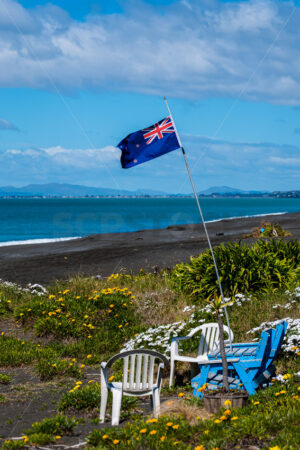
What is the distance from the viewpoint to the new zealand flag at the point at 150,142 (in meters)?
8.57

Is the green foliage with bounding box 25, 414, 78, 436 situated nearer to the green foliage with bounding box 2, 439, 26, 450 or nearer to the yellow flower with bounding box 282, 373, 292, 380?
the green foliage with bounding box 2, 439, 26, 450

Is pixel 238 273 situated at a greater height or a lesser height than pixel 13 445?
greater

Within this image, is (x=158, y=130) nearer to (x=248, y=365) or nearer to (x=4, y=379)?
(x=248, y=365)

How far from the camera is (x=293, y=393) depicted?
644 centimetres

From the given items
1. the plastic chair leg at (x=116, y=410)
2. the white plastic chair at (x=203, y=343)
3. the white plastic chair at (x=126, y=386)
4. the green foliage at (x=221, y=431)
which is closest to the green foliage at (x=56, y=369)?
the white plastic chair at (x=203, y=343)

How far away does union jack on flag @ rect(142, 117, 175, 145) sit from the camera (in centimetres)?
856

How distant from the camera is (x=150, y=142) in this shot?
8.59 meters

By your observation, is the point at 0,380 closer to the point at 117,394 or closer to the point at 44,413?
the point at 44,413

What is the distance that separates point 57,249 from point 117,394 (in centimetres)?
2423

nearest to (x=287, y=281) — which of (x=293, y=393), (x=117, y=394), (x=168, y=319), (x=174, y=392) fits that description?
(x=168, y=319)

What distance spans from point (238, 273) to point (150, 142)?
493cm

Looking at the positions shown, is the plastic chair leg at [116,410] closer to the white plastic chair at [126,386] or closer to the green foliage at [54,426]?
the white plastic chair at [126,386]

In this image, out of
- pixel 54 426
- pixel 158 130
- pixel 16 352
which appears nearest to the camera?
pixel 54 426

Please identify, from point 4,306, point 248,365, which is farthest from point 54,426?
point 4,306
